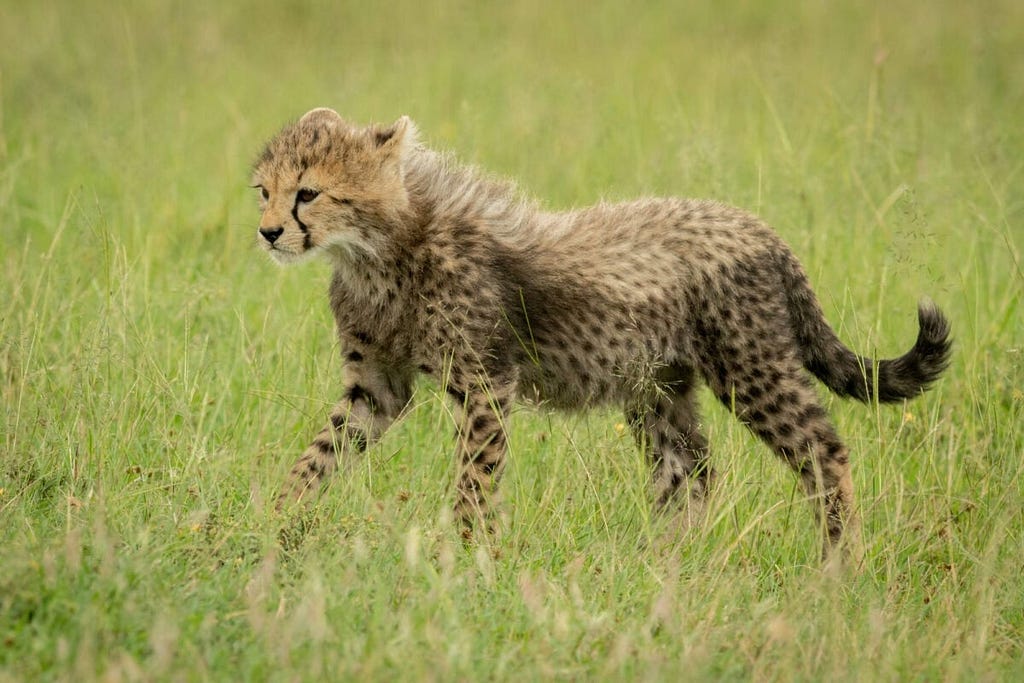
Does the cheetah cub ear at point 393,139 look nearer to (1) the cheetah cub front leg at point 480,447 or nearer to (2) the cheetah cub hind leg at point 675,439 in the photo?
(1) the cheetah cub front leg at point 480,447

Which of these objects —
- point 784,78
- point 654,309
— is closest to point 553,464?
point 654,309

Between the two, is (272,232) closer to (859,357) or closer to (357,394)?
(357,394)

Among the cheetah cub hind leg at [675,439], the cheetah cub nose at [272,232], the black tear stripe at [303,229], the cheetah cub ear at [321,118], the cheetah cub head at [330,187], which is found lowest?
the cheetah cub hind leg at [675,439]

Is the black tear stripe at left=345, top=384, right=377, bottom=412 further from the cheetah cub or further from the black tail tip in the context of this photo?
the black tail tip

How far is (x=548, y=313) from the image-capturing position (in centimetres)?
447

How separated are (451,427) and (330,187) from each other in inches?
32.4

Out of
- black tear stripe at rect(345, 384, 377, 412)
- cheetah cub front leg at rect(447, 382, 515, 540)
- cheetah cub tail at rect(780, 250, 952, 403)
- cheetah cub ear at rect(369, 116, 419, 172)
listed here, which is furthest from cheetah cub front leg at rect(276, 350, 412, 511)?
cheetah cub tail at rect(780, 250, 952, 403)

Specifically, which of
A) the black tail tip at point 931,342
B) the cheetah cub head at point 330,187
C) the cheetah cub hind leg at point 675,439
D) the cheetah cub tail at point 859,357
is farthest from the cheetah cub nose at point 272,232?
the black tail tip at point 931,342

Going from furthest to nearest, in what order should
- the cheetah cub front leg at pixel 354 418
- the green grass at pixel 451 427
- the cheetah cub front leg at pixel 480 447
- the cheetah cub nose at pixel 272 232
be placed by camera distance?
the cheetah cub front leg at pixel 354 418 < the cheetah cub nose at pixel 272 232 < the cheetah cub front leg at pixel 480 447 < the green grass at pixel 451 427

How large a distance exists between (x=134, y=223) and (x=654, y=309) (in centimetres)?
273

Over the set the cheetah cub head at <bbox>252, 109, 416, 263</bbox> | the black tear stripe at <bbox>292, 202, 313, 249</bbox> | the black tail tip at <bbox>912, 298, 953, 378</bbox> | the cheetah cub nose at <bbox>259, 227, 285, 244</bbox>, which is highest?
the black tail tip at <bbox>912, 298, 953, 378</bbox>

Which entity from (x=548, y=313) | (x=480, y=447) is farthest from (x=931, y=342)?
(x=480, y=447)

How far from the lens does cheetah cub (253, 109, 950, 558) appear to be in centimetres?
422

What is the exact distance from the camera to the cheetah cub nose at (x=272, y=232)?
4.14 metres
